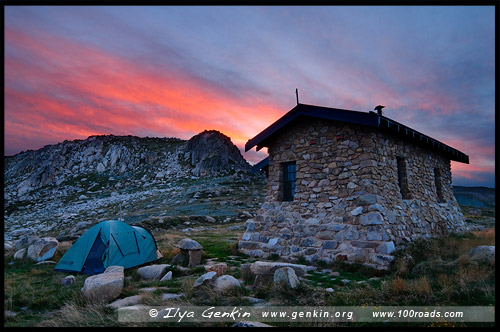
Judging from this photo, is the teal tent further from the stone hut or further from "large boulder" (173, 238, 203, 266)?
A: the stone hut

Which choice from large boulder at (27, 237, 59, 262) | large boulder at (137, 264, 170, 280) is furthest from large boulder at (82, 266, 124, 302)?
large boulder at (27, 237, 59, 262)

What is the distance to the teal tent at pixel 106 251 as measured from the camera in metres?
9.66

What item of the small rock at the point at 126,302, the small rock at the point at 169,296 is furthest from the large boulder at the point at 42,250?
the small rock at the point at 169,296

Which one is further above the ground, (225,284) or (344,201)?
(344,201)

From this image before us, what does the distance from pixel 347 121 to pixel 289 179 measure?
133 inches

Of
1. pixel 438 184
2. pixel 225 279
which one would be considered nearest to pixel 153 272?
pixel 225 279

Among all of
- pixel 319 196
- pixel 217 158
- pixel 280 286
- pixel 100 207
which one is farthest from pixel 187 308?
pixel 217 158

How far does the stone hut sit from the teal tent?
395 cm

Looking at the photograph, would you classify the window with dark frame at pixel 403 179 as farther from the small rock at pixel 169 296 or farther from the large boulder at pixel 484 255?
the small rock at pixel 169 296

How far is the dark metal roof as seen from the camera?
30.2ft

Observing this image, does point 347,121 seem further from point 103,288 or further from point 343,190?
point 103,288

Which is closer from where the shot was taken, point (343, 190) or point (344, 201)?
point (344, 201)

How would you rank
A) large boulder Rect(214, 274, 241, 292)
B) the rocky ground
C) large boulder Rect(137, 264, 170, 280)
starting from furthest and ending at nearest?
large boulder Rect(137, 264, 170, 280) < large boulder Rect(214, 274, 241, 292) < the rocky ground

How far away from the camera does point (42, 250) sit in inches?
455
